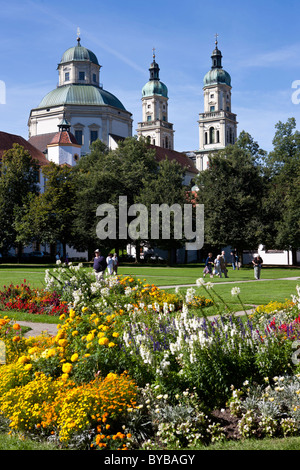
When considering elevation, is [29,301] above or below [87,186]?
below

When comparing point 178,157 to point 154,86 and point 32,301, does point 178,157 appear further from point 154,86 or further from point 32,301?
point 32,301

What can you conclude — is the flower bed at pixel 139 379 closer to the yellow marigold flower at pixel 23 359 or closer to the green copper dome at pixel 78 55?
the yellow marigold flower at pixel 23 359

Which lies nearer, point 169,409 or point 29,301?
point 169,409

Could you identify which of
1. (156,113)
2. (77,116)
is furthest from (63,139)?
(156,113)

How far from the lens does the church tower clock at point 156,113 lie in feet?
425

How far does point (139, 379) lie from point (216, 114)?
122 m

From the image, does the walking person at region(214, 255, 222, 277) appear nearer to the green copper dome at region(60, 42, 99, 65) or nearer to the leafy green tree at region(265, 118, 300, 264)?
the leafy green tree at region(265, 118, 300, 264)

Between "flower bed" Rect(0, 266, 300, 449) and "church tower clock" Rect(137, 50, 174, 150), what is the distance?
407ft

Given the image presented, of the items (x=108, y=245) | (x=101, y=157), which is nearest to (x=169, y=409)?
(x=108, y=245)

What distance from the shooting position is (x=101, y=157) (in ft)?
196

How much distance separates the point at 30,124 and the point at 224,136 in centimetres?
4802

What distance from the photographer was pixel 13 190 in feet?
172

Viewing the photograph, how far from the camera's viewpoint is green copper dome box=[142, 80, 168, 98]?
433ft

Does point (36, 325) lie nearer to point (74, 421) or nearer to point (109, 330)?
point (109, 330)
